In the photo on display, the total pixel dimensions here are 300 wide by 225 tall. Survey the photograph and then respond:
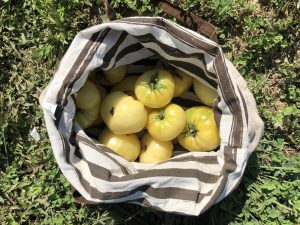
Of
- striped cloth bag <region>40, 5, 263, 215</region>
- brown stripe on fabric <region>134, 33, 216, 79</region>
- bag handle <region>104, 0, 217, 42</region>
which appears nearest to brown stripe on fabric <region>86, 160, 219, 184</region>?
striped cloth bag <region>40, 5, 263, 215</region>

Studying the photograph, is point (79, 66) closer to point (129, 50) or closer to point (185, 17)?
point (129, 50)

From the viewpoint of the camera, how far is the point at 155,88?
5.39ft

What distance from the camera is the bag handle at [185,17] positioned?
66.2 inches

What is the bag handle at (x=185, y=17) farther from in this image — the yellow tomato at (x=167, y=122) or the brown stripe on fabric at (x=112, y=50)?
the yellow tomato at (x=167, y=122)

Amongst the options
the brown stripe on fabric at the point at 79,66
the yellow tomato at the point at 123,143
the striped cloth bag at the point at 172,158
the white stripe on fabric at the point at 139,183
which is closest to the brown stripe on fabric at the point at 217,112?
the striped cloth bag at the point at 172,158

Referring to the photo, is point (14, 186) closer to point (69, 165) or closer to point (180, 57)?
point (69, 165)

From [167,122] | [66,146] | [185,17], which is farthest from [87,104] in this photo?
[185,17]

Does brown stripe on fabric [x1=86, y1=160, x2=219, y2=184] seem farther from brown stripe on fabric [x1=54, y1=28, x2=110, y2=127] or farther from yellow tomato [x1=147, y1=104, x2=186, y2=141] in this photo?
brown stripe on fabric [x1=54, y1=28, x2=110, y2=127]

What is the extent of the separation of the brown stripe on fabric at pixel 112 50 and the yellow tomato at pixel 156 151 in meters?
0.33

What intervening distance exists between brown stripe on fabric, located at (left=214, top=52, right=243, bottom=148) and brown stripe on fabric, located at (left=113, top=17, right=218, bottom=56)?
0.12 feet

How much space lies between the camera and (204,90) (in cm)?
171

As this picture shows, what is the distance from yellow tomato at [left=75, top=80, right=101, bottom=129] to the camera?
1664 millimetres

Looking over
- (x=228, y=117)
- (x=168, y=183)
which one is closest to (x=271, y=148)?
(x=228, y=117)

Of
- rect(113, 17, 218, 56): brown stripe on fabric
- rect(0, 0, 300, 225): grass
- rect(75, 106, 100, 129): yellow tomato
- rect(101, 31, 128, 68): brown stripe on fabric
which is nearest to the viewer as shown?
rect(113, 17, 218, 56): brown stripe on fabric
